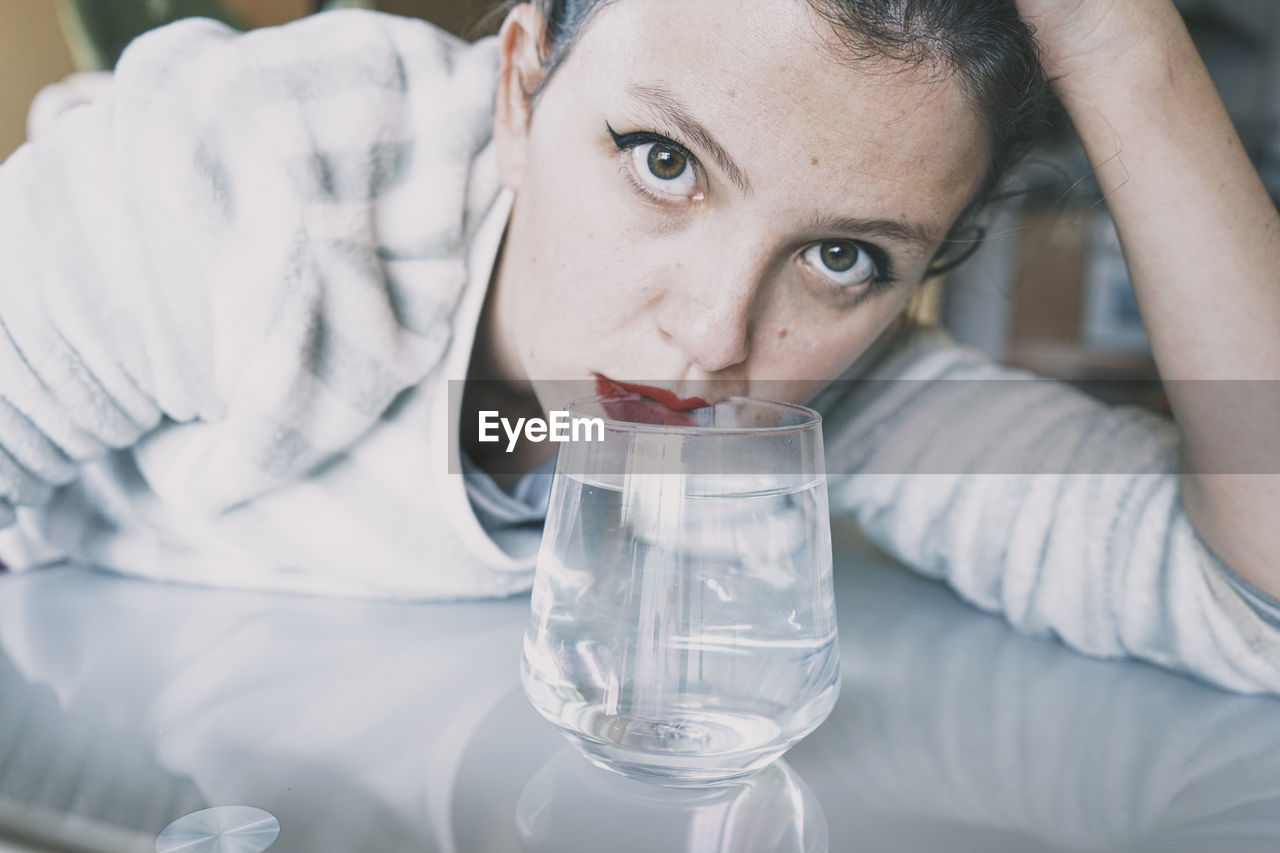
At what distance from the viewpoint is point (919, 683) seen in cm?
41

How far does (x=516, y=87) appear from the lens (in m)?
0.52

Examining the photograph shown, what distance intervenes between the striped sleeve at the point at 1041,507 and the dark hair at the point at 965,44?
161 millimetres

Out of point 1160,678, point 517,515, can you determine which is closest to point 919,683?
point 1160,678

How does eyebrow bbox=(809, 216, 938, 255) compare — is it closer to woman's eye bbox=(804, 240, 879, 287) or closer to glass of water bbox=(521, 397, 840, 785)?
woman's eye bbox=(804, 240, 879, 287)

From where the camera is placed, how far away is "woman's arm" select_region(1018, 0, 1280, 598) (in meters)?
0.42

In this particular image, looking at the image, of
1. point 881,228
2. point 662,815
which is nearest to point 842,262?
point 881,228

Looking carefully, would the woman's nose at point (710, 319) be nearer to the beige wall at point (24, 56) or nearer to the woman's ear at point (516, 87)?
the woman's ear at point (516, 87)

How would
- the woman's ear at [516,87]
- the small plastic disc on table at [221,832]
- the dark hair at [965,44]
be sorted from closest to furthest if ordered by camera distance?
the small plastic disc on table at [221,832] → the dark hair at [965,44] → the woman's ear at [516,87]

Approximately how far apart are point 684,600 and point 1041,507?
0.30m

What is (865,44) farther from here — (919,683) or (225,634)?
(225,634)

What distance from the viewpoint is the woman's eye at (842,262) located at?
1.46ft

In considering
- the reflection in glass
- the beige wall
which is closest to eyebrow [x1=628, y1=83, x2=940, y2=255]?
the reflection in glass

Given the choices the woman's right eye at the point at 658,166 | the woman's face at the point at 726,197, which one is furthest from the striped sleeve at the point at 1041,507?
the woman's right eye at the point at 658,166

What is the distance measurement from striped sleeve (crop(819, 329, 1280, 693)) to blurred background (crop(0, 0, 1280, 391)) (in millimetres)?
95
